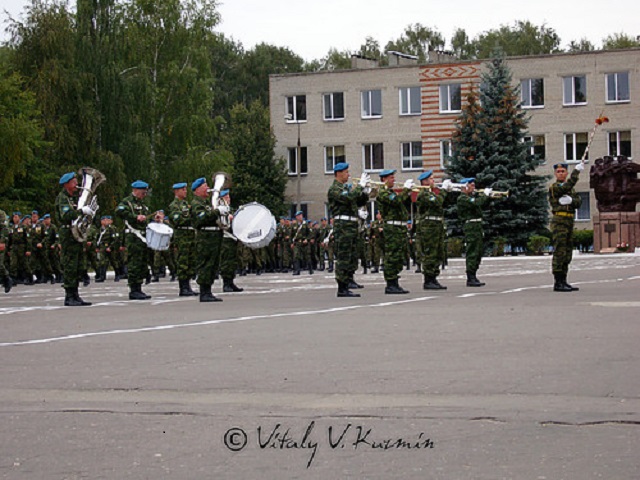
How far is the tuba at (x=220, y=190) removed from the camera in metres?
21.4

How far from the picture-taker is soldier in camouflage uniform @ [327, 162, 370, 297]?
20500 mm

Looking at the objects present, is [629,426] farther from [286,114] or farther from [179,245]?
[286,114]

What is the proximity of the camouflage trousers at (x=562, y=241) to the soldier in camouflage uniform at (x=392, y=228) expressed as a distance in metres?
2.48

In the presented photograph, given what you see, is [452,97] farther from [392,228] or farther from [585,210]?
[392,228]

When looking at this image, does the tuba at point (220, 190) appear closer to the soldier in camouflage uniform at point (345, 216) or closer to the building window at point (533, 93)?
the soldier in camouflage uniform at point (345, 216)

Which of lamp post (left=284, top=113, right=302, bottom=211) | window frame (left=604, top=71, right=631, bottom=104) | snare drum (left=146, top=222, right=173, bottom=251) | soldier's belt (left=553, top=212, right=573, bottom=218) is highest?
window frame (left=604, top=71, right=631, bottom=104)

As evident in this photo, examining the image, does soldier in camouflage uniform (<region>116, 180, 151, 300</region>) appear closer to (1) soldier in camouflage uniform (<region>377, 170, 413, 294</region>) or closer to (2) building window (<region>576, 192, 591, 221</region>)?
(1) soldier in camouflage uniform (<region>377, 170, 413, 294</region>)

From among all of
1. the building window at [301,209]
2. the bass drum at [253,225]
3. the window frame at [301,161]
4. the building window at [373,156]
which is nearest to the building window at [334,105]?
the building window at [373,156]

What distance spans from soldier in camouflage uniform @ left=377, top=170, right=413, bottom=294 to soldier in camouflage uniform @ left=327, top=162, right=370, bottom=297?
1.90 ft

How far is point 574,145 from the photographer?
67.8m

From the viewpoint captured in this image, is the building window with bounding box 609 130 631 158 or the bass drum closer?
the bass drum

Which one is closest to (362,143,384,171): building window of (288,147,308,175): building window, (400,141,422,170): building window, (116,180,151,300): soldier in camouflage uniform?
(400,141,422,170): building window

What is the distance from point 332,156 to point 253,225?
49.2 m

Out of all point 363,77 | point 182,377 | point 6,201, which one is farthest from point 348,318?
point 363,77
